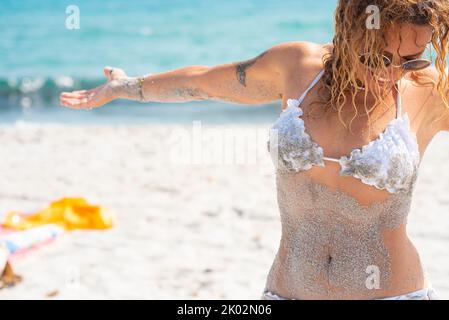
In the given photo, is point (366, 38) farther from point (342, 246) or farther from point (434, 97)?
point (342, 246)

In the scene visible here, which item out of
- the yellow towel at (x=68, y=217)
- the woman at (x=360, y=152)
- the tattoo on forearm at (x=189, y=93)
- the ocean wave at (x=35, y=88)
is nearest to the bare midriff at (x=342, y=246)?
the woman at (x=360, y=152)

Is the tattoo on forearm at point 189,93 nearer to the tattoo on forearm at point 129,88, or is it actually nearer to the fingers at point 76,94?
the tattoo on forearm at point 129,88

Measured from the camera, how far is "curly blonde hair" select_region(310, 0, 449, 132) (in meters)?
2.02

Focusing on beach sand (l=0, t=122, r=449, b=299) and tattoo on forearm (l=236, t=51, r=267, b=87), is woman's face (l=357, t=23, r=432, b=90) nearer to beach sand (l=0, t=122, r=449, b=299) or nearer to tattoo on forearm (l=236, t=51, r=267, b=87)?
tattoo on forearm (l=236, t=51, r=267, b=87)

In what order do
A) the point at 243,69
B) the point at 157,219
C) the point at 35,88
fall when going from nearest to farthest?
the point at 243,69
the point at 157,219
the point at 35,88

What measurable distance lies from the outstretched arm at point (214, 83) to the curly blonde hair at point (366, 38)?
20 cm

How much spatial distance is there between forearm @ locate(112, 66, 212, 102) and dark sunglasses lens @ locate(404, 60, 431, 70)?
0.81 m

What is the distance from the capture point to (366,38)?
208 centimetres

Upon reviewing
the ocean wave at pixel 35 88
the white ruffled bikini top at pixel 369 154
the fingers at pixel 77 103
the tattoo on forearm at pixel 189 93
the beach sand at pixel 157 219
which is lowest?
the beach sand at pixel 157 219

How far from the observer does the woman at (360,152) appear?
81.7 inches

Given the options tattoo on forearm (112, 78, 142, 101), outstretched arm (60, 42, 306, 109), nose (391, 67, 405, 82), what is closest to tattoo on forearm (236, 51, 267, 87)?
outstretched arm (60, 42, 306, 109)

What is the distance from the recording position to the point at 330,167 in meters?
2.14

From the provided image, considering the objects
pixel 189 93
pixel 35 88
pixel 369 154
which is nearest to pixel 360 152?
pixel 369 154

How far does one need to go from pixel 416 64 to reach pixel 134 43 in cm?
1660
